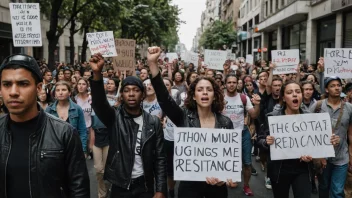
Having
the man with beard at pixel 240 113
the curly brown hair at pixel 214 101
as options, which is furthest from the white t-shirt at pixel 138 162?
the man with beard at pixel 240 113

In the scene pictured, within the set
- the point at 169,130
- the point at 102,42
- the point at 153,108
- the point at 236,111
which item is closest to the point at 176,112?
the point at 169,130

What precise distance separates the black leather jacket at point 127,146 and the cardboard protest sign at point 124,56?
5.27 m

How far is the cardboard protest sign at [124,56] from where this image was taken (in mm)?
8750

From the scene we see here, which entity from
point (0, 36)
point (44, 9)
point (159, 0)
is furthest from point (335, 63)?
point (159, 0)

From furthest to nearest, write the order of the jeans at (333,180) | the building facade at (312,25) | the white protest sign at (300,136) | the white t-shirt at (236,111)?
the building facade at (312,25) → the white t-shirt at (236,111) → the jeans at (333,180) → the white protest sign at (300,136)

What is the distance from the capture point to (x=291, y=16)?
917 inches

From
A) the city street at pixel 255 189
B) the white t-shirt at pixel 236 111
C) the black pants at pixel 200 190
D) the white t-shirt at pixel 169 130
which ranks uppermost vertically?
the white t-shirt at pixel 236 111

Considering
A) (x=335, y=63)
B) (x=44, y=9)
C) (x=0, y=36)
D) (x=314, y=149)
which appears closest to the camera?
(x=314, y=149)

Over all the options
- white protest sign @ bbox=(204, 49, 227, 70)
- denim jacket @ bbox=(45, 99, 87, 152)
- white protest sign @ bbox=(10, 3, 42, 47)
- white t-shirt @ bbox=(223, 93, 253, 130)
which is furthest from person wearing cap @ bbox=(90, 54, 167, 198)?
white protest sign @ bbox=(204, 49, 227, 70)

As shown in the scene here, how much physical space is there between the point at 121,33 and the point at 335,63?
1117 inches

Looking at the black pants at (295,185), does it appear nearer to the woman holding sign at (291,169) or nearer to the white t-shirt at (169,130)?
the woman holding sign at (291,169)

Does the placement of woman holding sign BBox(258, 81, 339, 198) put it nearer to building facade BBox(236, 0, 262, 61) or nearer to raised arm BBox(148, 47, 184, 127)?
raised arm BBox(148, 47, 184, 127)

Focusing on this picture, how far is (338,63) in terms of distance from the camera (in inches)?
270

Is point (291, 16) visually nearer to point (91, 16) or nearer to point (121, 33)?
point (91, 16)
